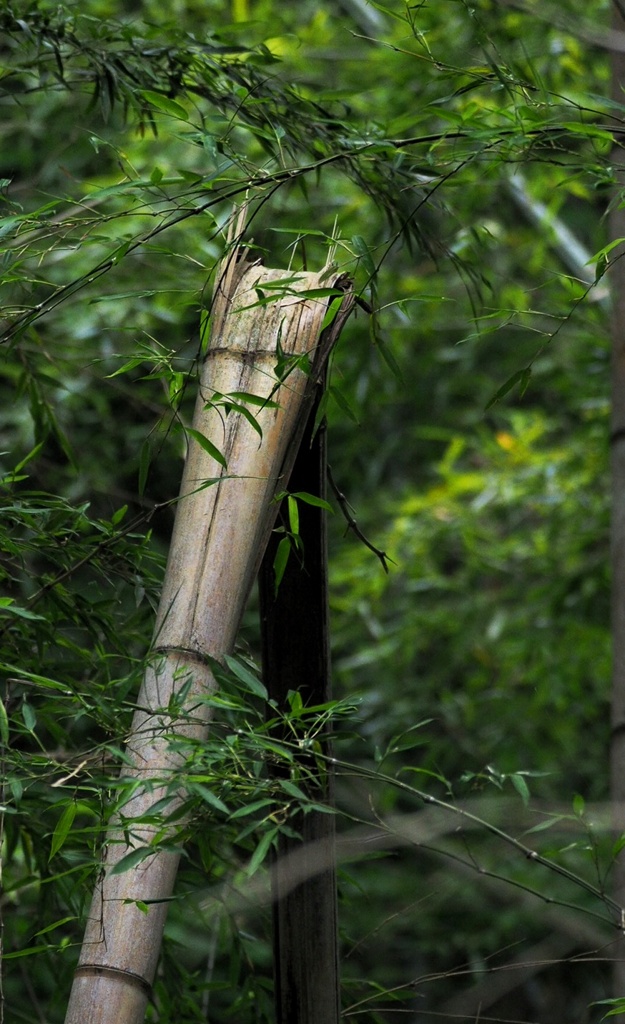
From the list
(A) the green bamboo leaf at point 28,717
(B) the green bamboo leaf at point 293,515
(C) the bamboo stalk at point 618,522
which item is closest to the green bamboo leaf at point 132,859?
(A) the green bamboo leaf at point 28,717

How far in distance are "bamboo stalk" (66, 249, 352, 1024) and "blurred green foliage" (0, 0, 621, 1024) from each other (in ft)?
0.10

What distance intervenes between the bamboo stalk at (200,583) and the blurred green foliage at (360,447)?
0.10 feet

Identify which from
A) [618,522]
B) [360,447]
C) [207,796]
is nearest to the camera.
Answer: [207,796]

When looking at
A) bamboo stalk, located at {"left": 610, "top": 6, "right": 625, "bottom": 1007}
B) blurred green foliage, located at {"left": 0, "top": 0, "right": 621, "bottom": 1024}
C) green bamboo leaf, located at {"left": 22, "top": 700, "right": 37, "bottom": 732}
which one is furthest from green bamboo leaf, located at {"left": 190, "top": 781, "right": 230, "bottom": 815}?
bamboo stalk, located at {"left": 610, "top": 6, "right": 625, "bottom": 1007}

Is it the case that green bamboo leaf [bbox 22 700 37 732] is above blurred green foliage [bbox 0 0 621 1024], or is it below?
below

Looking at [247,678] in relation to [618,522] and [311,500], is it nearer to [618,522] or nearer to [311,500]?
[311,500]

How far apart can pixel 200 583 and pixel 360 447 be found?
90.0 inches

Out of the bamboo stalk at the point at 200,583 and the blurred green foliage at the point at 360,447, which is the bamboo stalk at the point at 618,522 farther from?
the bamboo stalk at the point at 200,583

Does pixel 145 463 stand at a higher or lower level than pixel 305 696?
A: higher

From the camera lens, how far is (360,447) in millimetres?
3133

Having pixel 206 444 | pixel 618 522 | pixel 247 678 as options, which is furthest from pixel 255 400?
pixel 618 522

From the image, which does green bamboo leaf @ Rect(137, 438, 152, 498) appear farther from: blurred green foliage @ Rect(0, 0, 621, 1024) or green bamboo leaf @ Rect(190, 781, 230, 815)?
green bamboo leaf @ Rect(190, 781, 230, 815)

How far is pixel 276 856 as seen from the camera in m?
0.94

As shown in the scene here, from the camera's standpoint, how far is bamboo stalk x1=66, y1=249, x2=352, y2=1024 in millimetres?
781
